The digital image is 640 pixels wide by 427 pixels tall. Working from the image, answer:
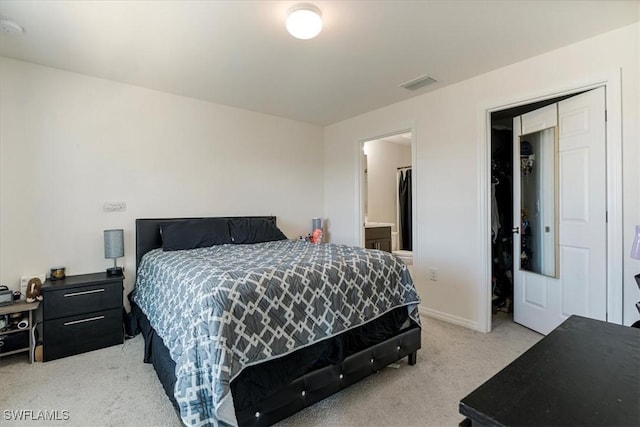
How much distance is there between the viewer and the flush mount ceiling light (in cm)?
195

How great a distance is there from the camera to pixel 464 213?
125 inches

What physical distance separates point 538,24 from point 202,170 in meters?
3.39

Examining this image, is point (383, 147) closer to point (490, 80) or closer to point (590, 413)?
point (490, 80)

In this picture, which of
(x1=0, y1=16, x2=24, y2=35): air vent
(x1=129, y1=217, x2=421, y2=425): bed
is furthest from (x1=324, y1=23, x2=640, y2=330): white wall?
(x1=0, y1=16, x2=24, y2=35): air vent

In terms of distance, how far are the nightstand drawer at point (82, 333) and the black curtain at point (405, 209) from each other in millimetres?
5265

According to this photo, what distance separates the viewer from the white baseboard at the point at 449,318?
122 inches

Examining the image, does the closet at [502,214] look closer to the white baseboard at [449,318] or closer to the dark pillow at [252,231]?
the white baseboard at [449,318]

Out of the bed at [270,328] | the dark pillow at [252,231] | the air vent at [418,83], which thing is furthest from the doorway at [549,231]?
the dark pillow at [252,231]

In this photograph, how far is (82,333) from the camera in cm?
260

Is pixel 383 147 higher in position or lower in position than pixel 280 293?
higher

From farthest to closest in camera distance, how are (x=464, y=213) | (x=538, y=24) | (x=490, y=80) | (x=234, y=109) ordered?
(x=234, y=109), (x=464, y=213), (x=490, y=80), (x=538, y=24)

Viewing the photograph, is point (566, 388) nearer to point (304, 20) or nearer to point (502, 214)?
point (304, 20)

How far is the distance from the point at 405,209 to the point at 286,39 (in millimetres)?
4856

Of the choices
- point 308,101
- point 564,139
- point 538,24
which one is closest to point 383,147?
point 308,101
